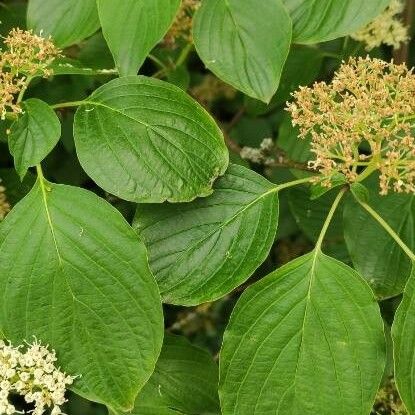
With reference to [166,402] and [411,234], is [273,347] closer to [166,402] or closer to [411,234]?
[166,402]

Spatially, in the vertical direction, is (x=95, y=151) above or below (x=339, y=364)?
above

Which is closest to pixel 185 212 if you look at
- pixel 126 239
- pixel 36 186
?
pixel 126 239

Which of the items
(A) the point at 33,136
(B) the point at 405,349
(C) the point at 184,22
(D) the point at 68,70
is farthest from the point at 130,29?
(B) the point at 405,349

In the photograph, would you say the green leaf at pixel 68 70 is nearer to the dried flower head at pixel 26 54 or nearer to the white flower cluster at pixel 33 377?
the dried flower head at pixel 26 54

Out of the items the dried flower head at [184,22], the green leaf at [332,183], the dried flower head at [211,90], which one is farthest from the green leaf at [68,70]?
the dried flower head at [211,90]

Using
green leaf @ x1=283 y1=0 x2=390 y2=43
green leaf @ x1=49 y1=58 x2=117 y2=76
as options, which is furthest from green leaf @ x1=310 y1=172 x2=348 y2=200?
green leaf @ x1=49 y1=58 x2=117 y2=76

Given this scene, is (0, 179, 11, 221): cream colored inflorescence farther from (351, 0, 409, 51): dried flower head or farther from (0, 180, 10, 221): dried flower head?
(351, 0, 409, 51): dried flower head
